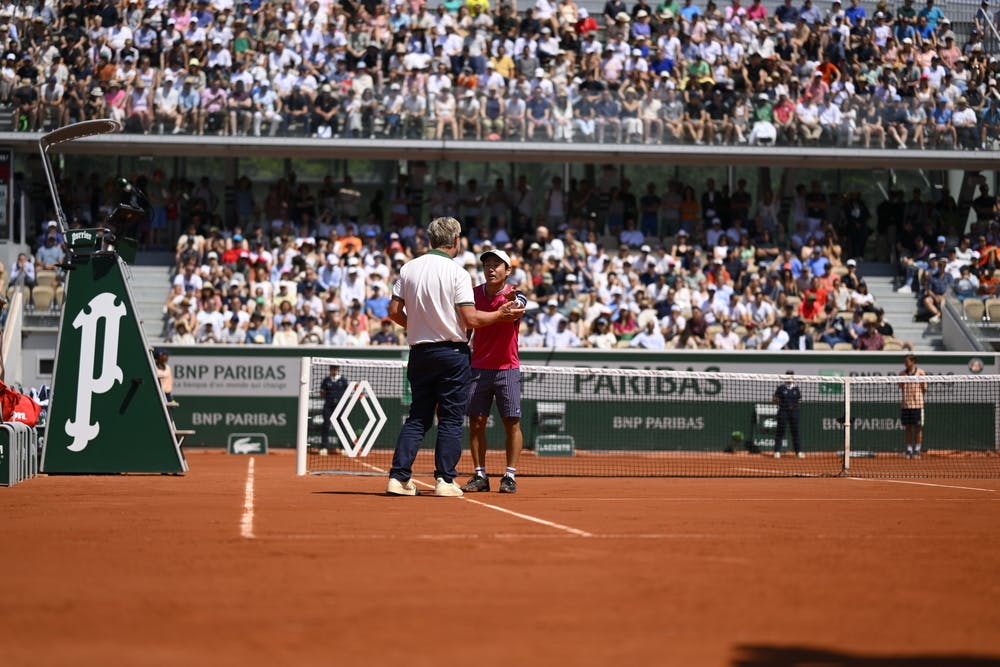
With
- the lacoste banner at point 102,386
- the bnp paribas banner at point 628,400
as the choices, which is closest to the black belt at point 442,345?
the lacoste banner at point 102,386

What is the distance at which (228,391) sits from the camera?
24188 millimetres

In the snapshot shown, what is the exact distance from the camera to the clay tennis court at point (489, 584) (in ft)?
13.6

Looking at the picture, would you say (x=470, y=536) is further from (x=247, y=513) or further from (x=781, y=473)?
(x=781, y=473)

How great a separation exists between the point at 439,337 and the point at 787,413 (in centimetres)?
1463

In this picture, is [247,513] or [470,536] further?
[247,513]

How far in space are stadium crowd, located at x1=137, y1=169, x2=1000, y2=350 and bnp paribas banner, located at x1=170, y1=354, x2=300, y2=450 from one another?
0.71 m

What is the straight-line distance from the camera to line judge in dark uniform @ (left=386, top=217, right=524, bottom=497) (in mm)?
9984

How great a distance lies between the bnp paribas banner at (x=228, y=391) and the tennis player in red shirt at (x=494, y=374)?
42.3ft

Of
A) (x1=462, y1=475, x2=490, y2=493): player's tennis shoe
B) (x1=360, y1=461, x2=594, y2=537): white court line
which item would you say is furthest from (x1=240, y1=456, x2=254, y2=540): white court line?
(x1=462, y1=475, x2=490, y2=493): player's tennis shoe

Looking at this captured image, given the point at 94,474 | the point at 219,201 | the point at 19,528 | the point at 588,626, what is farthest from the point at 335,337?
the point at 588,626

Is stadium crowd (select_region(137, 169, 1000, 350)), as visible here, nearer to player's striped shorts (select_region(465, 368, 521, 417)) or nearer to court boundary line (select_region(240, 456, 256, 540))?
court boundary line (select_region(240, 456, 256, 540))

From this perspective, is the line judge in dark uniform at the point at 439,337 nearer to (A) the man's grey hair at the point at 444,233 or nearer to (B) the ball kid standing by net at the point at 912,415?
(A) the man's grey hair at the point at 444,233

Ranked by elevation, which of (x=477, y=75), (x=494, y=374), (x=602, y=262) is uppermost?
(x=477, y=75)

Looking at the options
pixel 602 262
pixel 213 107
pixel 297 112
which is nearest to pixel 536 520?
pixel 602 262
